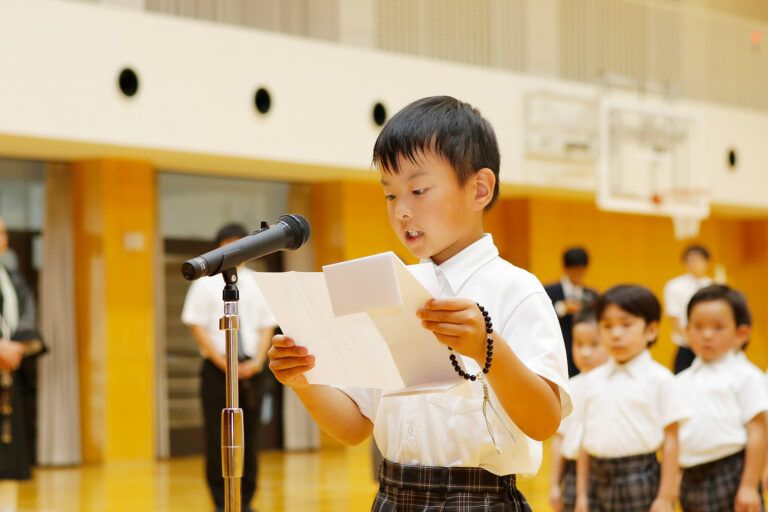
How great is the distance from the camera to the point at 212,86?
1016 cm

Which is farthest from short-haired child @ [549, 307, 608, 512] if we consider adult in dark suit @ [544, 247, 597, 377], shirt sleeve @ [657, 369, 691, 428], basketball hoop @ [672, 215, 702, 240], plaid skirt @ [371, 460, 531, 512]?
basketball hoop @ [672, 215, 702, 240]

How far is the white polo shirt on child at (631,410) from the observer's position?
4336 mm

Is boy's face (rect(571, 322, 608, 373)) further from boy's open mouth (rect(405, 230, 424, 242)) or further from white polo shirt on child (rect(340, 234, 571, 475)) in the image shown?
boy's open mouth (rect(405, 230, 424, 242))

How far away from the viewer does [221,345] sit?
278 inches

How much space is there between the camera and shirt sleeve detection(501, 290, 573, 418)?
1949 millimetres

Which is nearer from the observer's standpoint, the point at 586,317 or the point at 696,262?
the point at 586,317

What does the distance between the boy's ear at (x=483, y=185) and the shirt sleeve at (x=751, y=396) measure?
2.83 m

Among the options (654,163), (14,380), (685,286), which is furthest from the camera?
(654,163)

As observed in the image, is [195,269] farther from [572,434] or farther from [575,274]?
[575,274]

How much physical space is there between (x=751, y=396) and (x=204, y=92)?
685 cm

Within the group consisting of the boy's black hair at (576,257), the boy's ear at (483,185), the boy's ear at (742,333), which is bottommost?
the boy's ear at (742,333)

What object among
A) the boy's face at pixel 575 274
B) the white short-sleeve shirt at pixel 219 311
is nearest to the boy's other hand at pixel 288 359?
the white short-sleeve shirt at pixel 219 311

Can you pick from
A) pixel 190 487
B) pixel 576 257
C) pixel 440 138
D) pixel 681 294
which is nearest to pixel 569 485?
pixel 440 138

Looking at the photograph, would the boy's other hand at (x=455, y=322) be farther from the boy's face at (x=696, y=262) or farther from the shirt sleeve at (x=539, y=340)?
the boy's face at (x=696, y=262)
